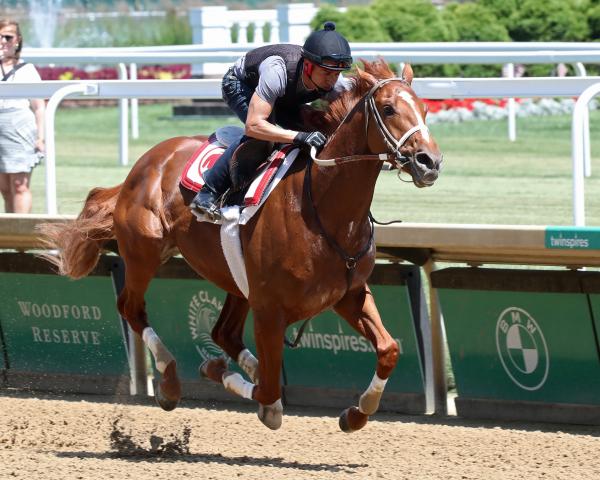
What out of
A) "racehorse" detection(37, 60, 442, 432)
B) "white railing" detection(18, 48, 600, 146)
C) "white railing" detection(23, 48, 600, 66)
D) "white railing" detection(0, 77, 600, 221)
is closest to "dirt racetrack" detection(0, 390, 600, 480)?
"racehorse" detection(37, 60, 442, 432)

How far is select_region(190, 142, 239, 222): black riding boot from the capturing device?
229 inches

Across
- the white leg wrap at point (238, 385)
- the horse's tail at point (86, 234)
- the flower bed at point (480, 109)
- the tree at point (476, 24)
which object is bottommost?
the flower bed at point (480, 109)

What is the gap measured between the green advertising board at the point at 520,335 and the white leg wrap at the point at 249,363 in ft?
3.85

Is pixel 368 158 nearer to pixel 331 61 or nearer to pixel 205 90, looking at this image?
pixel 331 61

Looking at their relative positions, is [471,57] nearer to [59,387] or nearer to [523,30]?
[59,387]

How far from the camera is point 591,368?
20.7 ft

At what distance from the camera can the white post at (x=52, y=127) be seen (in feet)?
22.4

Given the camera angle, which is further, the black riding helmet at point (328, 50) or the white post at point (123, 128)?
the white post at point (123, 128)

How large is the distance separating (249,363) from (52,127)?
1813 millimetres

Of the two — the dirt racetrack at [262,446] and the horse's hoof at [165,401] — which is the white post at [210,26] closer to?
the dirt racetrack at [262,446]

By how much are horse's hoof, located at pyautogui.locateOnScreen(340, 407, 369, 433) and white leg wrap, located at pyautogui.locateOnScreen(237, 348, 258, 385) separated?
1.81 ft

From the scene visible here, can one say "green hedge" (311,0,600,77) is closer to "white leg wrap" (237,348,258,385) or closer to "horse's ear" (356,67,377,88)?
"white leg wrap" (237,348,258,385)

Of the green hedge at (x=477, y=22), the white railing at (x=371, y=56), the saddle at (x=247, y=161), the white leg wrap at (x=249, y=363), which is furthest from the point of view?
the green hedge at (x=477, y=22)

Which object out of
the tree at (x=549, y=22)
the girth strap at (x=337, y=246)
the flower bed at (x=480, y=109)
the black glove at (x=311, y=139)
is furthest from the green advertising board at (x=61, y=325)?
the tree at (x=549, y=22)
